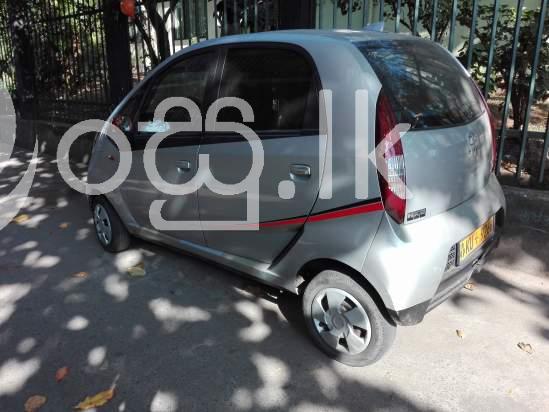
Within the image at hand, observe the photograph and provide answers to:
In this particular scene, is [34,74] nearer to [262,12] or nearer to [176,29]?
[176,29]

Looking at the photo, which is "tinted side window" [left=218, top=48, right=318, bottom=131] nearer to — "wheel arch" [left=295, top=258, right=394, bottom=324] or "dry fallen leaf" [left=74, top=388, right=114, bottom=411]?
"wheel arch" [left=295, top=258, right=394, bottom=324]

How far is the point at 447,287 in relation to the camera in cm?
264

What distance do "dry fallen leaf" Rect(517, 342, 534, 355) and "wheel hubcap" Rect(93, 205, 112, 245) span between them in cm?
320

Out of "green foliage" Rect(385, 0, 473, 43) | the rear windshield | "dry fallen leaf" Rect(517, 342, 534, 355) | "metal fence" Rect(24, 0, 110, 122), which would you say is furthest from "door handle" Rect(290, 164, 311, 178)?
A: "metal fence" Rect(24, 0, 110, 122)

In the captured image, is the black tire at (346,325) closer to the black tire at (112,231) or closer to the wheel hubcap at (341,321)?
the wheel hubcap at (341,321)

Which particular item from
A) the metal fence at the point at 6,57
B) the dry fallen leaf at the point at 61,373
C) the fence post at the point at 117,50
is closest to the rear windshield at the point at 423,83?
the dry fallen leaf at the point at 61,373

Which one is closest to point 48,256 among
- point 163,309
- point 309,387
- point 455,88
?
point 163,309

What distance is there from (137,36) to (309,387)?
602 cm

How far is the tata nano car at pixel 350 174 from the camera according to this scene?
246cm

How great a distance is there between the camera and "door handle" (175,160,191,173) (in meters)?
3.39

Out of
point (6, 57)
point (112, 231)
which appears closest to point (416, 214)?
point (112, 231)

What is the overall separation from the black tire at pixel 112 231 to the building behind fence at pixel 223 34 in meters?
2.45

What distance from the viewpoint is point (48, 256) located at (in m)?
4.44

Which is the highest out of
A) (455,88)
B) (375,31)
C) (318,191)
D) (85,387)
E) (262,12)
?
(262,12)
